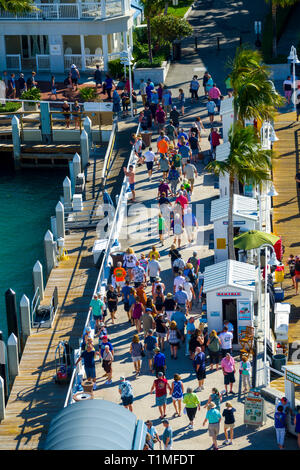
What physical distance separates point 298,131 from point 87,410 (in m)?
30.0

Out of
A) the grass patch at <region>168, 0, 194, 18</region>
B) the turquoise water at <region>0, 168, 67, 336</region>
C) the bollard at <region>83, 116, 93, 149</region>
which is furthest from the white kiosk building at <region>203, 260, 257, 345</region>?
the grass patch at <region>168, 0, 194, 18</region>

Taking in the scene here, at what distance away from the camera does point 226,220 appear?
3534cm

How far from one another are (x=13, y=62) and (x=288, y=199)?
79.1 feet

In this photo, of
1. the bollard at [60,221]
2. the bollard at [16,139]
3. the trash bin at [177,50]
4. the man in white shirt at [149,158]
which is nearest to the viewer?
the bollard at [60,221]

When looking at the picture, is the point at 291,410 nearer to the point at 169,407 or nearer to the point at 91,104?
the point at 169,407

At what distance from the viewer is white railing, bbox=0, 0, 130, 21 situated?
5950 centimetres

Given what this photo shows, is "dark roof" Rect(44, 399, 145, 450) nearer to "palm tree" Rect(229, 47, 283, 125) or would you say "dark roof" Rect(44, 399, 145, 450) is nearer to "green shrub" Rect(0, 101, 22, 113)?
"palm tree" Rect(229, 47, 283, 125)

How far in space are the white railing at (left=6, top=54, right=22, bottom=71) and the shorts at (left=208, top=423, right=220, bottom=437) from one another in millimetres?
38388

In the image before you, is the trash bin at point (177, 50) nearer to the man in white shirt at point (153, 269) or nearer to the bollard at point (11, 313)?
the bollard at point (11, 313)

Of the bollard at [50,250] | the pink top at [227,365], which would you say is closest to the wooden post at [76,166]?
the bollard at [50,250]

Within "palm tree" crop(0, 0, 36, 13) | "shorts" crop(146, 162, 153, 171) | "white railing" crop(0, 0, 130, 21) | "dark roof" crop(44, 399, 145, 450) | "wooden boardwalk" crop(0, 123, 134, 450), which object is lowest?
"wooden boardwalk" crop(0, 123, 134, 450)

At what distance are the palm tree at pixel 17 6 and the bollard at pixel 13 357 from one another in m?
30.5

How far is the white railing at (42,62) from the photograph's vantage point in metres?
60.3

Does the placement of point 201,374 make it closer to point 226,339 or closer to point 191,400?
point 226,339
